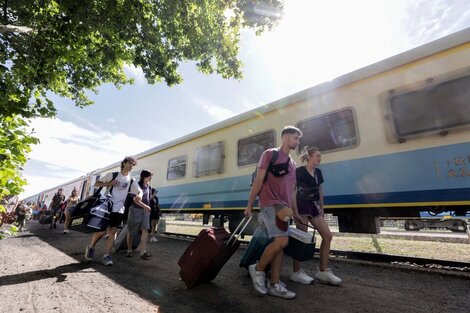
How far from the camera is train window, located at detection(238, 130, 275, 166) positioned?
638 cm

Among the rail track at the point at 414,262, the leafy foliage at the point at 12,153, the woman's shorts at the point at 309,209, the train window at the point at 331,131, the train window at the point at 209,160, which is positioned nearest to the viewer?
the leafy foliage at the point at 12,153

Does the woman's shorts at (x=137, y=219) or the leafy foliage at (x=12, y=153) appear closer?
the leafy foliage at (x=12, y=153)

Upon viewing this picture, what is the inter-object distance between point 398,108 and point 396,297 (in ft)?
9.94

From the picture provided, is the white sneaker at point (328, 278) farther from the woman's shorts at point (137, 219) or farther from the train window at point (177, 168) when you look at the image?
the train window at point (177, 168)

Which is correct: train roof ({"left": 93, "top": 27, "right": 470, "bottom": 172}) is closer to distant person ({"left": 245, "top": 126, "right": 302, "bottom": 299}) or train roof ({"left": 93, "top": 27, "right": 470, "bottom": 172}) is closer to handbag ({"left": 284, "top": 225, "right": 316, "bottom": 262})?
distant person ({"left": 245, "top": 126, "right": 302, "bottom": 299})

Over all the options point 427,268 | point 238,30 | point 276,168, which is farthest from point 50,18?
point 427,268

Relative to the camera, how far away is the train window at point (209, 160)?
24.9 feet

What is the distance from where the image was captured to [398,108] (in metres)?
4.48

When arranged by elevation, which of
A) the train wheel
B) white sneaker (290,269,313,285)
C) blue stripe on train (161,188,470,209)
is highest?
blue stripe on train (161,188,470,209)

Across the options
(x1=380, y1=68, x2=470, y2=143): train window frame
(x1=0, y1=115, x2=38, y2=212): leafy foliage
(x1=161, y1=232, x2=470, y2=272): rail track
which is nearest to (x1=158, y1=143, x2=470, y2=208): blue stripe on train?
(x1=380, y1=68, x2=470, y2=143): train window frame

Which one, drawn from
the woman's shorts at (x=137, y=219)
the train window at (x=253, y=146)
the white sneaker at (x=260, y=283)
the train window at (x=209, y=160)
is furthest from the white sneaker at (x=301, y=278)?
the train window at (x=209, y=160)

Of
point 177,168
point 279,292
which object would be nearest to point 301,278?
point 279,292

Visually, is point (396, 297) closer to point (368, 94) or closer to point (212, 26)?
point (368, 94)

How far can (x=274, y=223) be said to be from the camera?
297 centimetres
